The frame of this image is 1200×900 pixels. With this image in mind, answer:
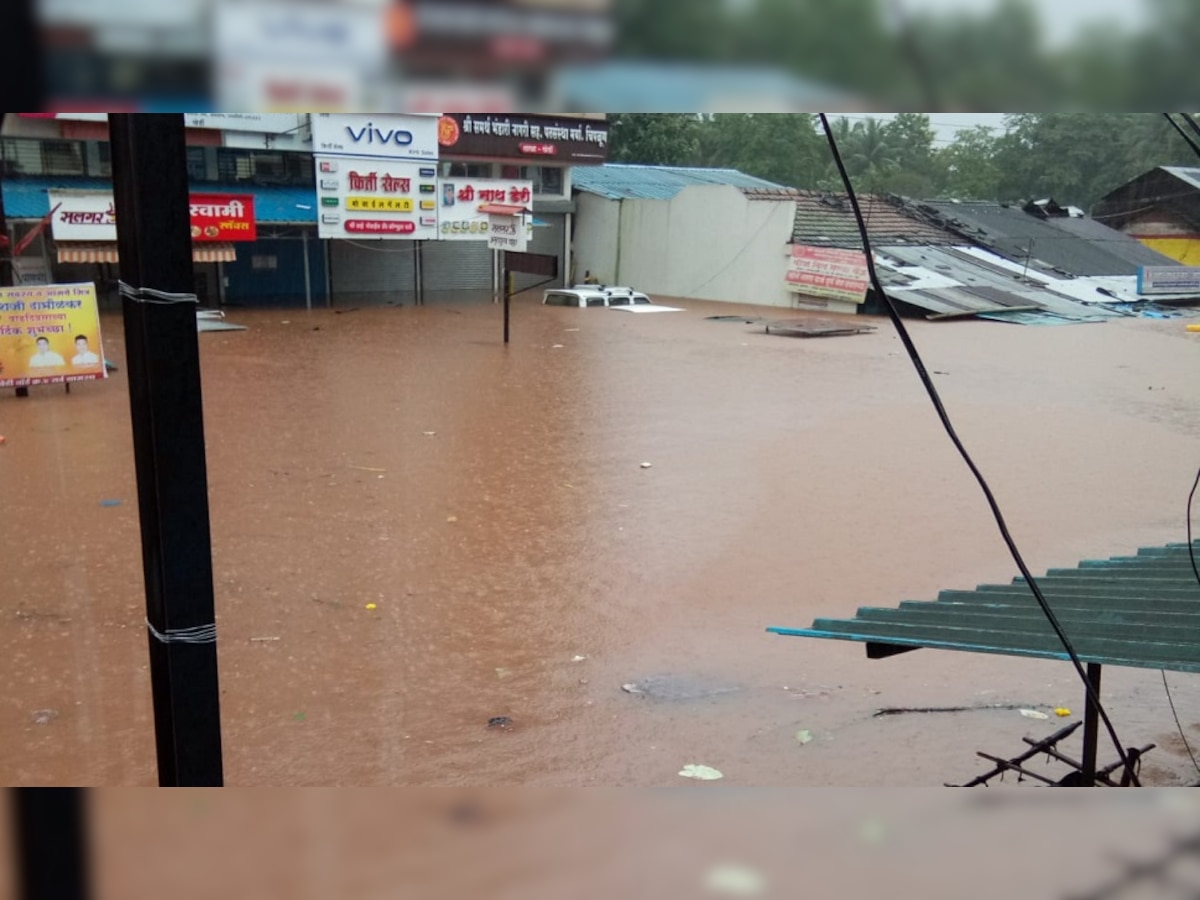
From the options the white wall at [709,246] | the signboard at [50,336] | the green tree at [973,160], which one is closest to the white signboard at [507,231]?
the green tree at [973,160]

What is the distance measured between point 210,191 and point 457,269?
7.42 meters

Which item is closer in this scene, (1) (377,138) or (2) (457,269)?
(1) (377,138)

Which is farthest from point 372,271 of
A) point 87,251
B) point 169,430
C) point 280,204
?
point 169,430

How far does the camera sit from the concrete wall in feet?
89.6

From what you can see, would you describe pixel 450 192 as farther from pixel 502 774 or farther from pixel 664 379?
pixel 502 774

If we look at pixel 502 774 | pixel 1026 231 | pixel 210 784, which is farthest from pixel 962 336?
pixel 210 784

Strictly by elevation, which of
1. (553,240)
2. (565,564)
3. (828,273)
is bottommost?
(565,564)

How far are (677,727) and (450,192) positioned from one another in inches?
780

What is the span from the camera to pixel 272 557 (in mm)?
6949

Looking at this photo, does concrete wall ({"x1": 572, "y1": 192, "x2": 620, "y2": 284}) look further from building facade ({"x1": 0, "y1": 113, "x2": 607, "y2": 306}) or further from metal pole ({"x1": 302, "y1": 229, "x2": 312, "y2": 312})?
metal pole ({"x1": 302, "y1": 229, "x2": 312, "y2": 312})

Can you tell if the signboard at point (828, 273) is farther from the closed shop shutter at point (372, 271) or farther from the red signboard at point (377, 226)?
the closed shop shutter at point (372, 271)

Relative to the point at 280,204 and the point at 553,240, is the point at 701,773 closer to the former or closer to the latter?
the point at 280,204

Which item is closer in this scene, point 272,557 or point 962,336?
point 272,557

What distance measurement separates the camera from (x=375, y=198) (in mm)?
21797
